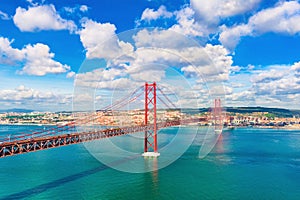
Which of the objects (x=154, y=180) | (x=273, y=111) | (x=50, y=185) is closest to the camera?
(x=50, y=185)

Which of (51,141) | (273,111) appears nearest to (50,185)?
(51,141)

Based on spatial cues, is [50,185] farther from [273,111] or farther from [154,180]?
[273,111]

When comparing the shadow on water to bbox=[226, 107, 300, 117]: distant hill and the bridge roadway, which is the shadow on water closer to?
the bridge roadway

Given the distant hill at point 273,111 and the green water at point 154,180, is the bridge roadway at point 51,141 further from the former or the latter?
the distant hill at point 273,111

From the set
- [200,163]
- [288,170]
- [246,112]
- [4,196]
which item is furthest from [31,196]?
[246,112]

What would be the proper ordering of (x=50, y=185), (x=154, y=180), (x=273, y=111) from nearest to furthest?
(x=50, y=185), (x=154, y=180), (x=273, y=111)

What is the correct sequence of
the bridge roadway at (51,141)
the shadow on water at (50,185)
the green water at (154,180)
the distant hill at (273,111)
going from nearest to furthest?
1. the bridge roadway at (51,141)
2. the shadow on water at (50,185)
3. the green water at (154,180)
4. the distant hill at (273,111)

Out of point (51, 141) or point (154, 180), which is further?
point (154, 180)

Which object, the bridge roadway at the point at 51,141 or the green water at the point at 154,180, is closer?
the bridge roadway at the point at 51,141

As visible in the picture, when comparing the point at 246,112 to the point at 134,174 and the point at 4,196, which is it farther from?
the point at 4,196

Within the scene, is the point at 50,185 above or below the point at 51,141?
below

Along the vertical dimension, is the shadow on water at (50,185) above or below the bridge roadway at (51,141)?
below

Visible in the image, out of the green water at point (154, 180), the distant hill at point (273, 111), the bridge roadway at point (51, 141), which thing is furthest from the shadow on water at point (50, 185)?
the distant hill at point (273, 111)
